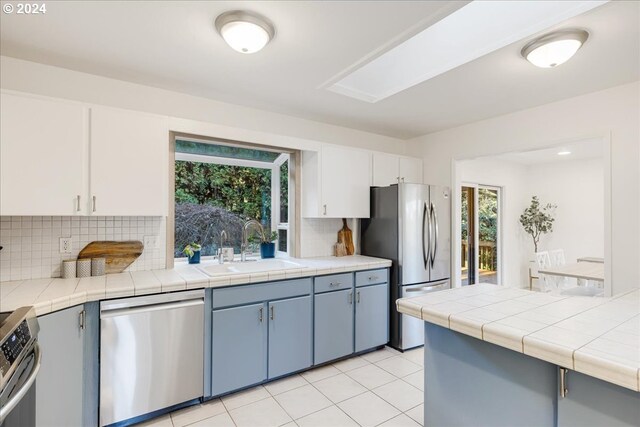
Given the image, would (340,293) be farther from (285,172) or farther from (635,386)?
(635,386)

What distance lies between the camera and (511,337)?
1.28 meters

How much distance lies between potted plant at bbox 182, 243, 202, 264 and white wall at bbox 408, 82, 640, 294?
3114 millimetres

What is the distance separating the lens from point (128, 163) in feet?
7.28

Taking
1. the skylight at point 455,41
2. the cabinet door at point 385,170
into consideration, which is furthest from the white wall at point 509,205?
the skylight at point 455,41

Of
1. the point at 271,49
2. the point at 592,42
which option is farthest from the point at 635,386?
the point at 271,49

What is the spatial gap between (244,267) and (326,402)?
1.20m

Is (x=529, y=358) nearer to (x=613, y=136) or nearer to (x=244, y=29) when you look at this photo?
(x=244, y=29)

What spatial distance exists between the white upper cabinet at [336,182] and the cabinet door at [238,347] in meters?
1.19

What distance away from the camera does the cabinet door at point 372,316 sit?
120 inches

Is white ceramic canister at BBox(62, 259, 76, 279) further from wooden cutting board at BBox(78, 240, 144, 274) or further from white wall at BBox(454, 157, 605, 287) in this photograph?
white wall at BBox(454, 157, 605, 287)

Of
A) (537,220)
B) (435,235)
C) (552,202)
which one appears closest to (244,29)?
(435,235)

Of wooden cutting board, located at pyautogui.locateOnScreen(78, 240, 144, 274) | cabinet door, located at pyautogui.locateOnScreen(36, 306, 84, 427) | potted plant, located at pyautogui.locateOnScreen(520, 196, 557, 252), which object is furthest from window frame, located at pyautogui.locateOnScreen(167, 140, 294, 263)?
potted plant, located at pyautogui.locateOnScreen(520, 196, 557, 252)

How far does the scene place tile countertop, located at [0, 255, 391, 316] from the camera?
168 cm

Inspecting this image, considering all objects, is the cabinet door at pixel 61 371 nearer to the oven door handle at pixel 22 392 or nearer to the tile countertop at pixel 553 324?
the oven door handle at pixel 22 392
